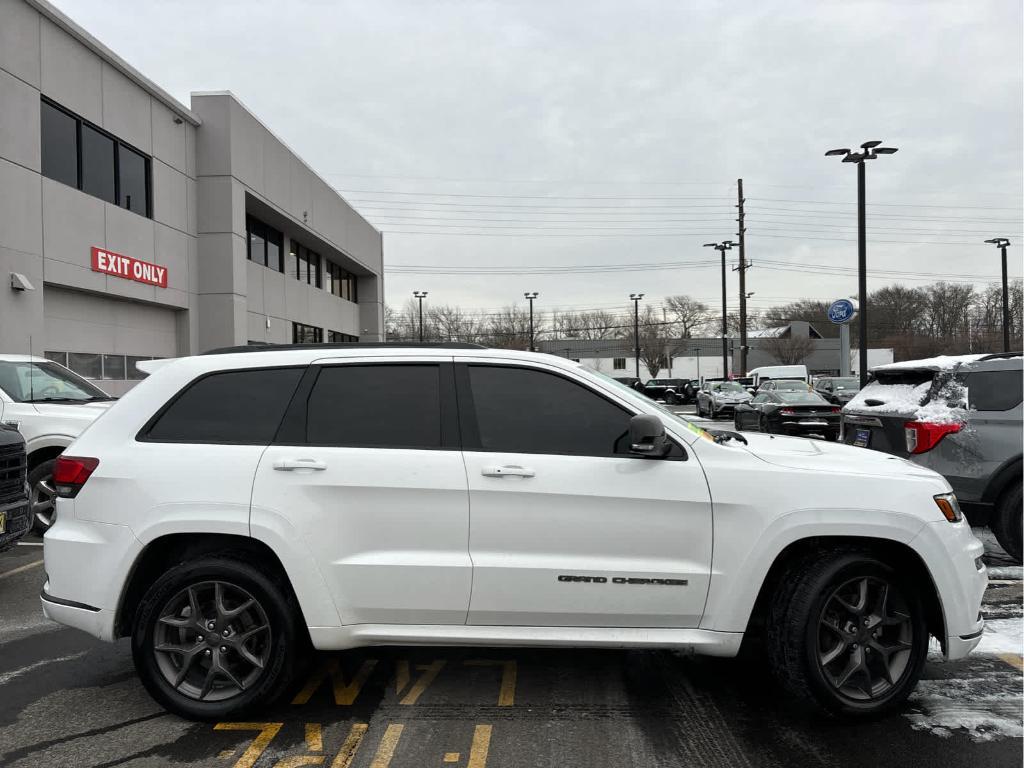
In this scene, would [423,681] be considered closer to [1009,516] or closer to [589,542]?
[589,542]

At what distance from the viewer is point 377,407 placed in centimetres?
356

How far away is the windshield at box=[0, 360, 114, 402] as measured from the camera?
7.52 m

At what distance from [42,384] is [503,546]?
273 inches

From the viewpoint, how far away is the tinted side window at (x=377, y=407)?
3.49 metres

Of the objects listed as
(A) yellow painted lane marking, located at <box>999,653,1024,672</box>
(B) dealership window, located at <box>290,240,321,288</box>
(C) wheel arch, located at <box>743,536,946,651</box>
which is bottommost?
(A) yellow painted lane marking, located at <box>999,653,1024,672</box>

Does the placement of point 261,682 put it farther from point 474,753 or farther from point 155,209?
point 155,209

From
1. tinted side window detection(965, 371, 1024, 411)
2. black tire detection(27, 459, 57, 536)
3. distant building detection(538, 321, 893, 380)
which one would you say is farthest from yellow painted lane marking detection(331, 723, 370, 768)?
distant building detection(538, 321, 893, 380)

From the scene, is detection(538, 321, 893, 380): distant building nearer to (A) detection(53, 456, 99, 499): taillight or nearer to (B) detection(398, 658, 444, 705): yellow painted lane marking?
(B) detection(398, 658, 444, 705): yellow painted lane marking

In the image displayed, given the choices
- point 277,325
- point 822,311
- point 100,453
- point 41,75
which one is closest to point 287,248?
point 277,325

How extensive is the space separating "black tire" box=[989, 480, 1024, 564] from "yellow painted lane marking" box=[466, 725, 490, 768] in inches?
196

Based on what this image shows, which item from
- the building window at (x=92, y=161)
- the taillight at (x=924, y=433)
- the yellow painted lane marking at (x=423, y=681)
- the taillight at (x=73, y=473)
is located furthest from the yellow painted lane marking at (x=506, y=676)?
the building window at (x=92, y=161)

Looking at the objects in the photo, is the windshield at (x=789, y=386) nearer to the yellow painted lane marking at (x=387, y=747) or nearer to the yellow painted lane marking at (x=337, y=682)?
the yellow painted lane marking at (x=337, y=682)

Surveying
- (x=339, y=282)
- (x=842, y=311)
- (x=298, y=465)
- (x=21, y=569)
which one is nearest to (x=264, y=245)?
(x=339, y=282)

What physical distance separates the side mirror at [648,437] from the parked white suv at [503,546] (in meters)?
0.01
